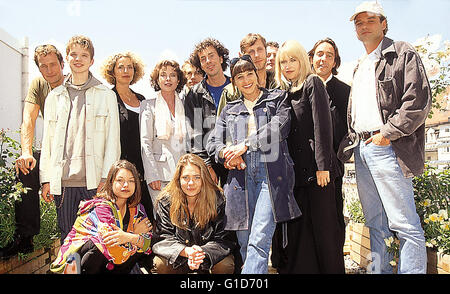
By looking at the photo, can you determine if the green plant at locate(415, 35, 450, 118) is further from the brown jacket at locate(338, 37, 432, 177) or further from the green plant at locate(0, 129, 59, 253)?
the green plant at locate(0, 129, 59, 253)

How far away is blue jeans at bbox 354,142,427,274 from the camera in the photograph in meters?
2.86

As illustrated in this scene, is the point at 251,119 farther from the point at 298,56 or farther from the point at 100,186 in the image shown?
the point at 100,186

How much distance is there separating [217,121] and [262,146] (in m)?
0.53

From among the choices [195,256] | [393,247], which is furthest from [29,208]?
[393,247]

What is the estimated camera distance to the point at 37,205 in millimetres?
3605

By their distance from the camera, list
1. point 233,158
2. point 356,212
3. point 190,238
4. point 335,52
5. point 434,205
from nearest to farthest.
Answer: point 233,158
point 190,238
point 434,205
point 335,52
point 356,212

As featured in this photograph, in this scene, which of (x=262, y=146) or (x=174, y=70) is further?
(x=174, y=70)

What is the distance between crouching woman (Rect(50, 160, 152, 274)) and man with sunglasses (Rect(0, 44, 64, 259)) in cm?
69

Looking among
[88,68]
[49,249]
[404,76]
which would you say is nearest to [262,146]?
[404,76]

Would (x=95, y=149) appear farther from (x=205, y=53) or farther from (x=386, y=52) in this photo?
(x=386, y=52)

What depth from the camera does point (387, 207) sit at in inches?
117

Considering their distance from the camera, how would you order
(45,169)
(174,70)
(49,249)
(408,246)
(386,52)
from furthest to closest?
(49,249), (174,70), (45,169), (386,52), (408,246)

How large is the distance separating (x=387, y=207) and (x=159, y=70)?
240 cm

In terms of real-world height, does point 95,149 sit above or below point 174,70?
below
